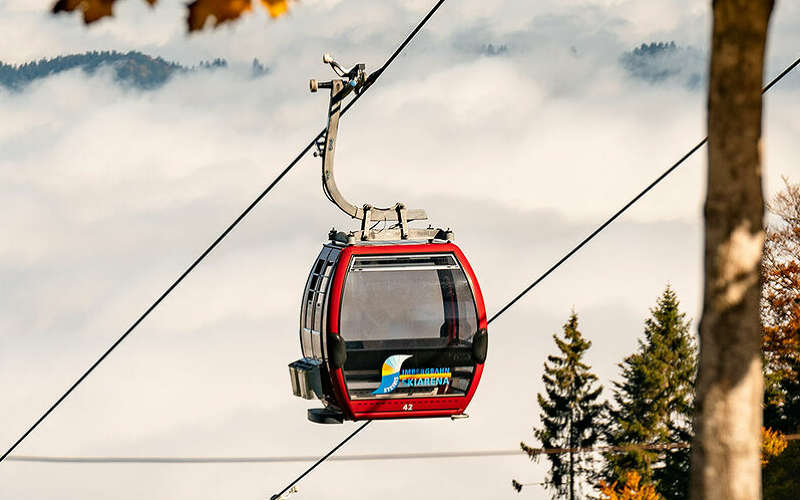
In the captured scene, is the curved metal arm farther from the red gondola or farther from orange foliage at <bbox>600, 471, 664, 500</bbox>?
orange foliage at <bbox>600, 471, 664, 500</bbox>

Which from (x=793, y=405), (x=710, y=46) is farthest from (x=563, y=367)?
(x=710, y=46)

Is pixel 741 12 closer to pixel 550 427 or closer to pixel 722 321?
pixel 722 321

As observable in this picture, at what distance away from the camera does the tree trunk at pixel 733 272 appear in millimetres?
6105

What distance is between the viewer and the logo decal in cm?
1425

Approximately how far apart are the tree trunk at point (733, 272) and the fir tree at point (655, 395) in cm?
5045

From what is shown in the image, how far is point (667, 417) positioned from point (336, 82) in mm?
47501

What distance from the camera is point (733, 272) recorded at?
611 cm

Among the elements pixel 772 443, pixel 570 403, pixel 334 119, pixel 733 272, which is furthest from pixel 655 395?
pixel 733 272

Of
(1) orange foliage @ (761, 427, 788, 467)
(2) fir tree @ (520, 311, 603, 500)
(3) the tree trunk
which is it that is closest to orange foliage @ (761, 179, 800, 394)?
(1) orange foliage @ (761, 427, 788, 467)

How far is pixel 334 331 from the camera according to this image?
14.1 metres

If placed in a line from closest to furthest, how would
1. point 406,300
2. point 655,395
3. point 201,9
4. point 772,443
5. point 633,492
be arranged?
point 201,9 < point 406,300 < point 772,443 < point 633,492 < point 655,395

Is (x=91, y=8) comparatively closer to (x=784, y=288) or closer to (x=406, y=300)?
(x=406, y=300)

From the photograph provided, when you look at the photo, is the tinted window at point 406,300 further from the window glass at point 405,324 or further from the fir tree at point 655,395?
the fir tree at point 655,395

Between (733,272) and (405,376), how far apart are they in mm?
8361
